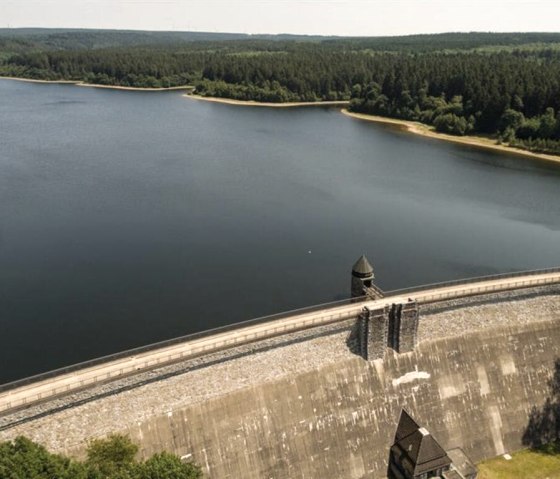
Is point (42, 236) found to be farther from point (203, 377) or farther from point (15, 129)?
point (15, 129)

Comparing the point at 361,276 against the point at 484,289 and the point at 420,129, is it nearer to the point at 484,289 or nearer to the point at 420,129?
the point at 484,289

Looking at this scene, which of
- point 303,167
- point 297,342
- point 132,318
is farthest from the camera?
point 303,167

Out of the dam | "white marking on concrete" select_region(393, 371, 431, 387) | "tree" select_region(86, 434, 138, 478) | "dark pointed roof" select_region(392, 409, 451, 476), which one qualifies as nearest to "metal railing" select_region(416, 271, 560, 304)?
the dam

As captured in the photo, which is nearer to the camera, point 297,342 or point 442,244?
point 297,342

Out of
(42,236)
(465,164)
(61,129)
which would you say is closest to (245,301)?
(42,236)

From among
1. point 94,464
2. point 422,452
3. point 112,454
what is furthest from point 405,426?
point 94,464

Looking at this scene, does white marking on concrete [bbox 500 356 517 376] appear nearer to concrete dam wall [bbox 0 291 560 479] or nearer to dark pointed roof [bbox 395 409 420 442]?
concrete dam wall [bbox 0 291 560 479]
